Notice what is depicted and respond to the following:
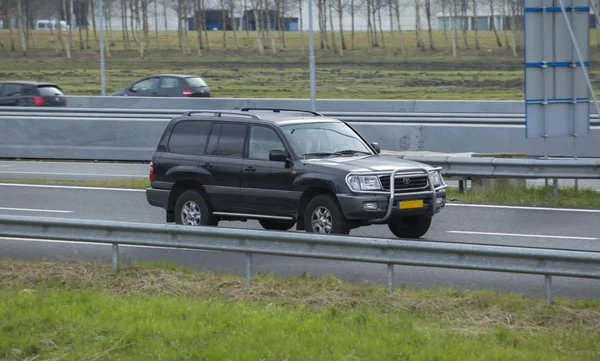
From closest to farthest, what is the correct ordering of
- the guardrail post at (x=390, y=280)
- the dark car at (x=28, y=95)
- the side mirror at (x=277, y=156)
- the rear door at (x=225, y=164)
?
the guardrail post at (x=390, y=280) → the side mirror at (x=277, y=156) → the rear door at (x=225, y=164) → the dark car at (x=28, y=95)

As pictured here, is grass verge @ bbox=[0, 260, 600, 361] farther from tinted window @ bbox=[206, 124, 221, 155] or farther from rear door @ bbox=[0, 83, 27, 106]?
rear door @ bbox=[0, 83, 27, 106]

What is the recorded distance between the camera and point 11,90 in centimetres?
3462

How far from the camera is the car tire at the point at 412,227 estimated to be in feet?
41.3

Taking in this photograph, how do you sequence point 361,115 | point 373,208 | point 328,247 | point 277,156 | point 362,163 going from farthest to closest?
point 361,115, point 277,156, point 362,163, point 373,208, point 328,247

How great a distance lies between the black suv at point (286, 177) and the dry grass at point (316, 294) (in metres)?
2.15

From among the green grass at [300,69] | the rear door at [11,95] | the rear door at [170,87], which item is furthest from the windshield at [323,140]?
the green grass at [300,69]

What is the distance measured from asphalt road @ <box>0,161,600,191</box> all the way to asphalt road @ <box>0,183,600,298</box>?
2.22m

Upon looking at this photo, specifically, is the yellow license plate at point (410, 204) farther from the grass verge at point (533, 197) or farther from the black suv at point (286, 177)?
the grass verge at point (533, 197)

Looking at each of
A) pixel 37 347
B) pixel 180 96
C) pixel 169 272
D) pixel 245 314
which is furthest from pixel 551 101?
pixel 180 96

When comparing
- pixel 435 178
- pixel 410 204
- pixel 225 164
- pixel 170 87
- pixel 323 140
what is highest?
pixel 323 140

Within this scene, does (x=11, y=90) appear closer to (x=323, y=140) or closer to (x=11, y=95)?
(x=11, y=95)

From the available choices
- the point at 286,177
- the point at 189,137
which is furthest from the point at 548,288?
the point at 189,137

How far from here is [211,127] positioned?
13.3m

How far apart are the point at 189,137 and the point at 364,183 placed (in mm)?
2833
